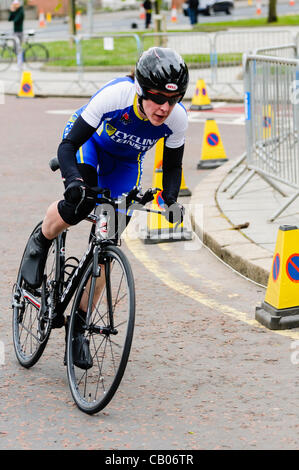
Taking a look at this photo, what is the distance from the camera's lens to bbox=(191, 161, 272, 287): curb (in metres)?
7.12

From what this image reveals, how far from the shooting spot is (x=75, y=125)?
4719mm

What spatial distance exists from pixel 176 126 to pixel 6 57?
22345mm

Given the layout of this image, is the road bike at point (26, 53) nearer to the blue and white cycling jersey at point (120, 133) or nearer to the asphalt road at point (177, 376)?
the asphalt road at point (177, 376)

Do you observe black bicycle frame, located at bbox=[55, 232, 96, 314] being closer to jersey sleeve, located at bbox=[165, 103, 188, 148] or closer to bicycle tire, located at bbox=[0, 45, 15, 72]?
jersey sleeve, located at bbox=[165, 103, 188, 148]

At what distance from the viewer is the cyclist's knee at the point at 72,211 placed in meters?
4.74

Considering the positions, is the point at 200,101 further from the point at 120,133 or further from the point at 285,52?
the point at 120,133

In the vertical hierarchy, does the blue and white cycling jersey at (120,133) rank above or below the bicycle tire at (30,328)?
above

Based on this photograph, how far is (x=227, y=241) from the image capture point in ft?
25.8

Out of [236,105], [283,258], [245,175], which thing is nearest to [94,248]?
[283,258]

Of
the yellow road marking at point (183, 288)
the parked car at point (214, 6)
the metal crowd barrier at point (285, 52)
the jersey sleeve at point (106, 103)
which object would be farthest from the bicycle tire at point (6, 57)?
the parked car at point (214, 6)

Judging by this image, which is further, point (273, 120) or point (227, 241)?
point (273, 120)

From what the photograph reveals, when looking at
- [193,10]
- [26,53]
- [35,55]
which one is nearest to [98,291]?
[35,55]

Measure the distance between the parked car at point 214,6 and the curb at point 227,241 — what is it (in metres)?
38.5

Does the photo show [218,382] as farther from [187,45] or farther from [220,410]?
[187,45]
